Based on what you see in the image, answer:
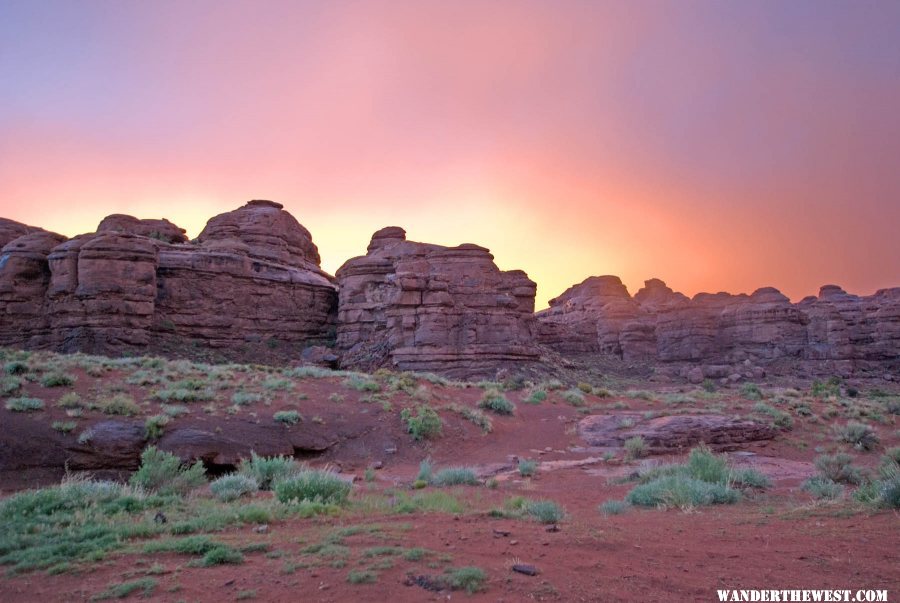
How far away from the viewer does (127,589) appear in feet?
16.9

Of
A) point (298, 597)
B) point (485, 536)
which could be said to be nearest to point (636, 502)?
point (485, 536)

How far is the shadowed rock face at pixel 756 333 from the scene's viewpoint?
5206 cm

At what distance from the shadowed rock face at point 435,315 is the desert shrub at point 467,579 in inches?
1177

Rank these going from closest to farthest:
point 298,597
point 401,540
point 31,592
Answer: point 298,597
point 31,592
point 401,540

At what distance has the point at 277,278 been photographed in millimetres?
41812

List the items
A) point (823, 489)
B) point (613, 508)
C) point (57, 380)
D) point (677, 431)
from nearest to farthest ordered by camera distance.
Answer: point (613, 508) → point (823, 489) → point (57, 380) → point (677, 431)

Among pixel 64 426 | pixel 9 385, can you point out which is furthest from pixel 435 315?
pixel 64 426

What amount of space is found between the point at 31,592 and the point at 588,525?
5768 mm

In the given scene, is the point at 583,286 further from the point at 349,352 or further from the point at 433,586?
the point at 433,586

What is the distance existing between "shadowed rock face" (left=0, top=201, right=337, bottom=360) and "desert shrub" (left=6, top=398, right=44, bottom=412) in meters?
20.4

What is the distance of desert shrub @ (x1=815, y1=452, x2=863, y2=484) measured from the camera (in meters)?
11.8

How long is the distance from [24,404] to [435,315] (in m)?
23.7

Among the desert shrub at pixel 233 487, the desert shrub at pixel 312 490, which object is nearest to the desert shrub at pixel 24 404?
the desert shrub at pixel 233 487

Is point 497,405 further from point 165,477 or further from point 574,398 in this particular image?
point 165,477
